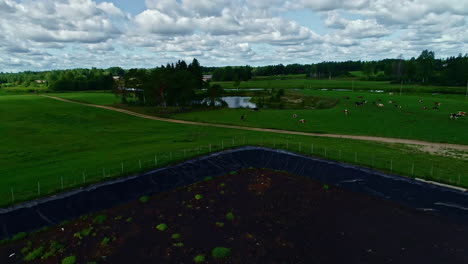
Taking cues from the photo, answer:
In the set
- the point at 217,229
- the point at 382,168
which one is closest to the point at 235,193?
the point at 217,229

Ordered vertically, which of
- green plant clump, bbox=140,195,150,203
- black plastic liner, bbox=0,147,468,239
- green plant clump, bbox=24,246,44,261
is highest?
black plastic liner, bbox=0,147,468,239

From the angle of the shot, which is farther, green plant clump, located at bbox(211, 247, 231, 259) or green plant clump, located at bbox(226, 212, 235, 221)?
green plant clump, located at bbox(226, 212, 235, 221)

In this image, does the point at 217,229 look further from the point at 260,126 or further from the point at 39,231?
the point at 260,126

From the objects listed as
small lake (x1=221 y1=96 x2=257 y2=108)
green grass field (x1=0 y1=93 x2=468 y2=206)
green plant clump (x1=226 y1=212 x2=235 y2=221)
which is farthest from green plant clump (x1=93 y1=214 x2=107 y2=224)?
small lake (x1=221 y1=96 x2=257 y2=108)

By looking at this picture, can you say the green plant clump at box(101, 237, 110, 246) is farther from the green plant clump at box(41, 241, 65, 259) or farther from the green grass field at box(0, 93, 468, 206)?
the green grass field at box(0, 93, 468, 206)

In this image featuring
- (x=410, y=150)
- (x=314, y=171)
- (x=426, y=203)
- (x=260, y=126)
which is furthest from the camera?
(x=260, y=126)

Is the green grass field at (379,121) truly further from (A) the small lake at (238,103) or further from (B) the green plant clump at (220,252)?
(B) the green plant clump at (220,252)

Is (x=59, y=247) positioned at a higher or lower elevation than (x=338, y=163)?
lower
